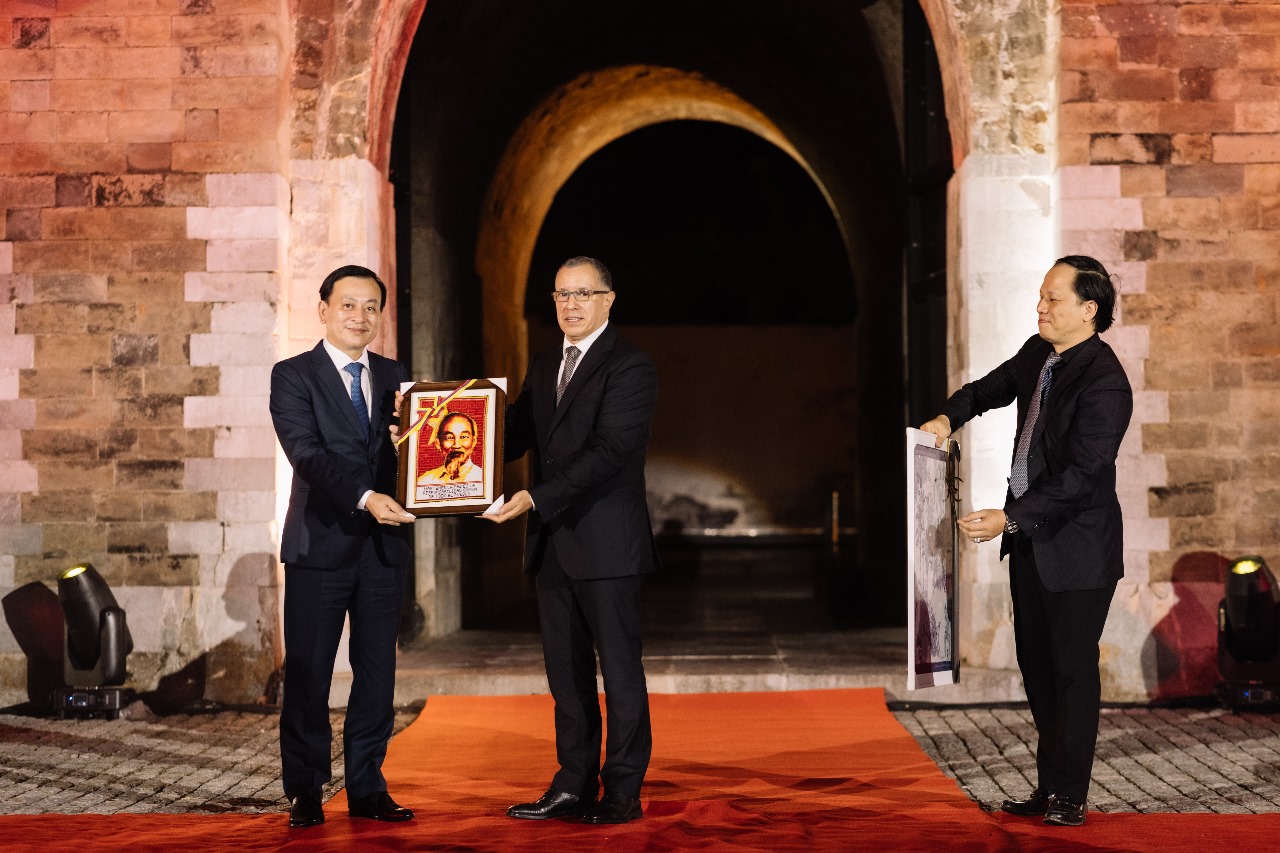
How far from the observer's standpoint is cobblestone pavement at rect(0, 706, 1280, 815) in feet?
14.9

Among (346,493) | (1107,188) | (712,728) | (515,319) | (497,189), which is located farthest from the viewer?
(515,319)

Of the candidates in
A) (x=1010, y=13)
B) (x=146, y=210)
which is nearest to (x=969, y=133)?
(x=1010, y=13)

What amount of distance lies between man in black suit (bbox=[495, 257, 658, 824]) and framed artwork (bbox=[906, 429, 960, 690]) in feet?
2.76

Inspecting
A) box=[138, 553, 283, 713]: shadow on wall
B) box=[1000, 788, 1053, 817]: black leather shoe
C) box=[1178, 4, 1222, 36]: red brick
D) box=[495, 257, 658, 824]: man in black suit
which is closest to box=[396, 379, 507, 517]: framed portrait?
box=[495, 257, 658, 824]: man in black suit

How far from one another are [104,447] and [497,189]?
4655 millimetres

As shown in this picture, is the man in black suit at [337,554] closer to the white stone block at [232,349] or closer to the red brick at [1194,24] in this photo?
the white stone block at [232,349]

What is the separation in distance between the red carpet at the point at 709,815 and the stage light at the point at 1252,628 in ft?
5.59

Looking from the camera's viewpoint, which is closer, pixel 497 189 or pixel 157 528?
pixel 157 528

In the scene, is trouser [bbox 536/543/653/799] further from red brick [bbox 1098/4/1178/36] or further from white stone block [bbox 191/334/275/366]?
red brick [bbox 1098/4/1178/36]

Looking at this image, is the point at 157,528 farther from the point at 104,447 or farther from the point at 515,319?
the point at 515,319

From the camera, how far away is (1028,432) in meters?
4.26

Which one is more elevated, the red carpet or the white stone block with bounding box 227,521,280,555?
the white stone block with bounding box 227,521,280,555

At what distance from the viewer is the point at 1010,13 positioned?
21.4 feet

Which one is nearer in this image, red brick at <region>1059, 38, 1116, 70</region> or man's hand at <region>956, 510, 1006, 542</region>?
man's hand at <region>956, 510, 1006, 542</region>
